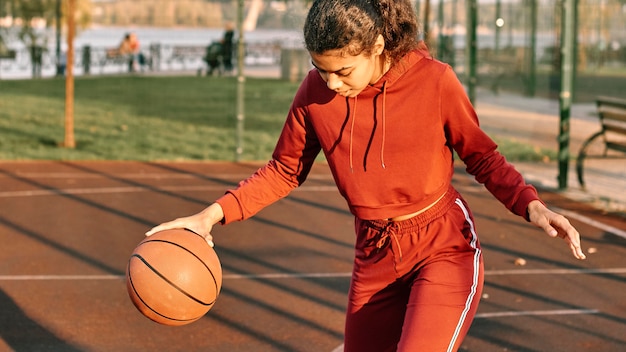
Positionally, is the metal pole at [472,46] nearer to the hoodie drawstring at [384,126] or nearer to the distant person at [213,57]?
the hoodie drawstring at [384,126]

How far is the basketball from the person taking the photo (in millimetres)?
4070

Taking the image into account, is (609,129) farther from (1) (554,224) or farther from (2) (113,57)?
(2) (113,57)

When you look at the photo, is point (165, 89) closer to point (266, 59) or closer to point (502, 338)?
point (266, 59)

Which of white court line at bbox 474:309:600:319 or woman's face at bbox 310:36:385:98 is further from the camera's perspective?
white court line at bbox 474:309:600:319

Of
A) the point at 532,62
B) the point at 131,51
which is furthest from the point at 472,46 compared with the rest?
the point at 131,51

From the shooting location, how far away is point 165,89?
28.1 m

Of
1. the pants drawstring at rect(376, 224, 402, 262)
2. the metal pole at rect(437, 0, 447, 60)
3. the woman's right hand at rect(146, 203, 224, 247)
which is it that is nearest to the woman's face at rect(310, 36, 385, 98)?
the pants drawstring at rect(376, 224, 402, 262)

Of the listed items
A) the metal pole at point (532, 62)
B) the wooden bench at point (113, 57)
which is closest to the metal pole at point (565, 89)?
the metal pole at point (532, 62)

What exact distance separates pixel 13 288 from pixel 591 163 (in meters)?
9.15

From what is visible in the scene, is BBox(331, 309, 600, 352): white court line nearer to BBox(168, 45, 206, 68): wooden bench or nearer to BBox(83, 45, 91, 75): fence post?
BBox(83, 45, 91, 75): fence post

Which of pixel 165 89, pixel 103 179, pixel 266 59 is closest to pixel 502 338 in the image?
pixel 103 179

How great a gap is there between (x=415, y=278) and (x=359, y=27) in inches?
40.6

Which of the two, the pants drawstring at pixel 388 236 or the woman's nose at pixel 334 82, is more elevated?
the woman's nose at pixel 334 82

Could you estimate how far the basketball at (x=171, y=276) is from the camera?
13.4ft
